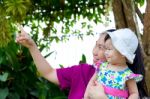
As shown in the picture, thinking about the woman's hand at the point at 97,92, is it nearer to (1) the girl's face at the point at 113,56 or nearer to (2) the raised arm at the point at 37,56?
(1) the girl's face at the point at 113,56

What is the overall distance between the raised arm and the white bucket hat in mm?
469

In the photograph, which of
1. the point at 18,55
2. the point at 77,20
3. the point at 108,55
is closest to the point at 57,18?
the point at 77,20

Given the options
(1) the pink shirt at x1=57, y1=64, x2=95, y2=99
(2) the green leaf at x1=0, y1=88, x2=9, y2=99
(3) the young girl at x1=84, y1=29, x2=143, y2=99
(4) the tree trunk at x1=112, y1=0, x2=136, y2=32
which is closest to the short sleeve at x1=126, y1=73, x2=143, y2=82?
(3) the young girl at x1=84, y1=29, x2=143, y2=99

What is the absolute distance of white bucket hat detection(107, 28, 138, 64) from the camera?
284 centimetres

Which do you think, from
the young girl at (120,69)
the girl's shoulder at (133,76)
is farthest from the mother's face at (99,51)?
the girl's shoulder at (133,76)

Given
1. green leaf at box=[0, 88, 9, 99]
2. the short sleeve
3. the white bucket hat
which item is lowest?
green leaf at box=[0, 88, 9, 99]

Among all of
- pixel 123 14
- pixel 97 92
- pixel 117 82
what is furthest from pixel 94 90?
pixel 123 14

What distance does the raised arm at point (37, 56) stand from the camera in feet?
9.91

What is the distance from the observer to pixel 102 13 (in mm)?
4934

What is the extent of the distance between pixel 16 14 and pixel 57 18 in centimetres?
162

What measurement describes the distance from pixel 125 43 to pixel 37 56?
0.55m

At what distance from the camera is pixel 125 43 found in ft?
9.39

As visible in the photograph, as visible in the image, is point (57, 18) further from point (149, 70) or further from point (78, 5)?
point (149, 70)

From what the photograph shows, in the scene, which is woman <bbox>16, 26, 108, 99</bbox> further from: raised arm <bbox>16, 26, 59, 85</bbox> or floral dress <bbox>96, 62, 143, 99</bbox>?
floral dress <bbox>96, 62, 143, 99</bbox>
